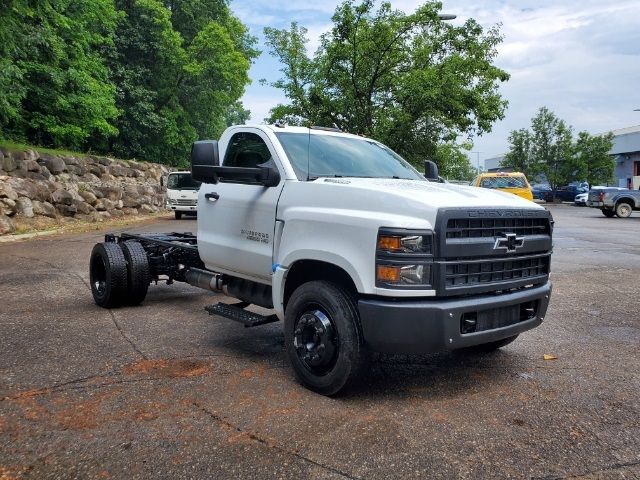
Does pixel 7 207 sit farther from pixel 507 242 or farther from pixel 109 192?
pixel 507 242

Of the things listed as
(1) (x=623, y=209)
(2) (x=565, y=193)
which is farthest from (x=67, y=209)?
Answer: (2) (x=565, y=193)

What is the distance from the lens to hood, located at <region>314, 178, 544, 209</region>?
3.84 metres

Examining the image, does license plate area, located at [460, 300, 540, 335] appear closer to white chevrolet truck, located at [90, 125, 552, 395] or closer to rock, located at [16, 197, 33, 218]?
white chevrolet truck, located at [90, 125, 552, 395]

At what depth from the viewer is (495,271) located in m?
4.08

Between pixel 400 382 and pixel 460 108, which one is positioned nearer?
pixel 400 382

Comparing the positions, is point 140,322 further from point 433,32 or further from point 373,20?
point 433,32

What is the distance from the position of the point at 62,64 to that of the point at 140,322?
1928 centimetres

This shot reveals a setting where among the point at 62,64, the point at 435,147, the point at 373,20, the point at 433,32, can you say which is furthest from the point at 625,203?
the point at 62,64

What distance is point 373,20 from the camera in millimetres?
25750

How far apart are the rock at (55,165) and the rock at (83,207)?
50.1 inches

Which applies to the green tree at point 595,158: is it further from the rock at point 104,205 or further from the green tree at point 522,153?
the rock at point 104,205

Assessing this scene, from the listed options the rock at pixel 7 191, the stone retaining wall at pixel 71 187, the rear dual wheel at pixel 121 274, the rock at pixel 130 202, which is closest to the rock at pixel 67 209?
the stone retaining wall at pixel 71 187

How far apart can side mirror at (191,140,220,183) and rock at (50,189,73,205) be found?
Answer: 55.3 ft

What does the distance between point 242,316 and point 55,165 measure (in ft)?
60.4
